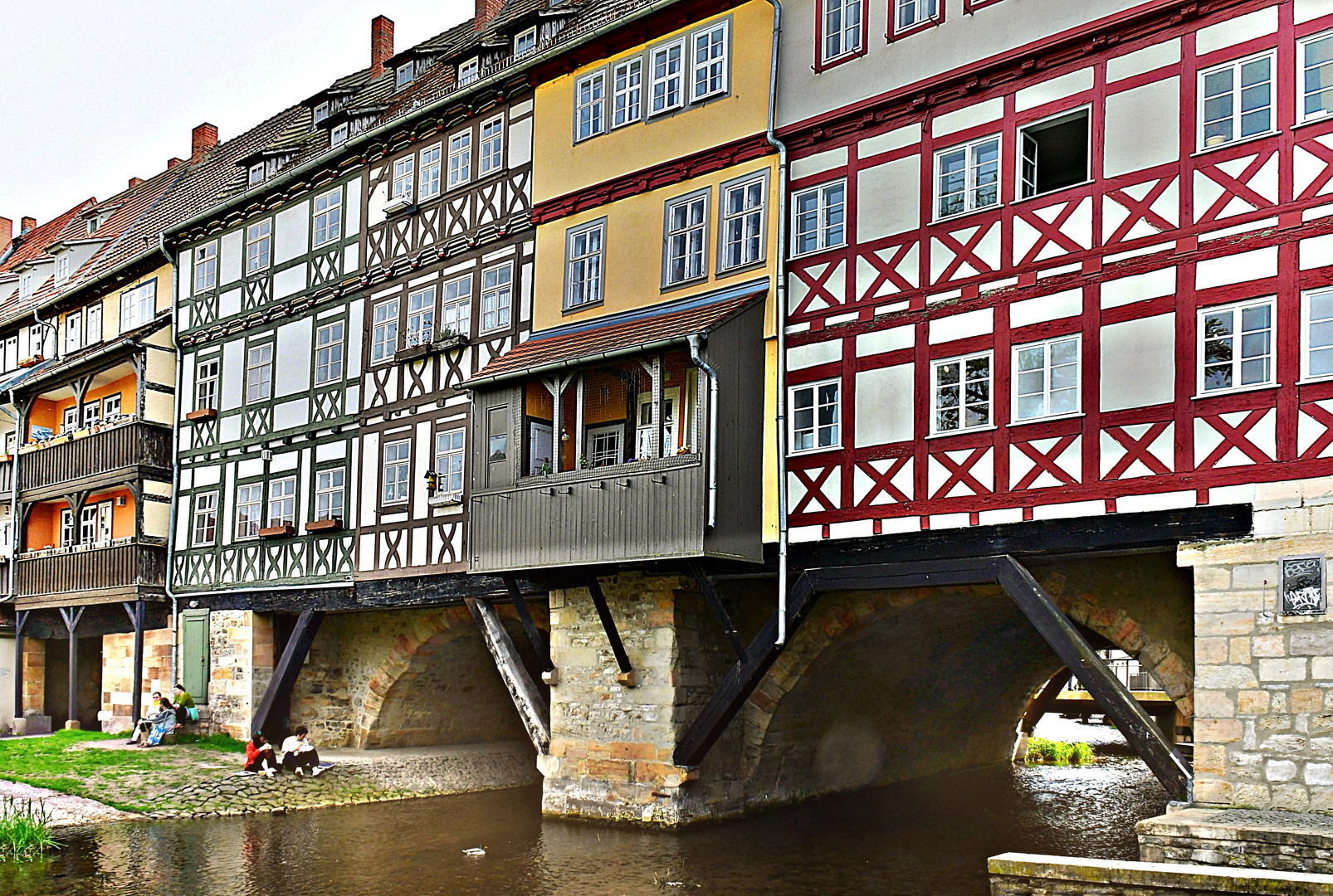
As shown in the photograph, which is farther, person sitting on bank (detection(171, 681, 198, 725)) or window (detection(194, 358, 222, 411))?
window (detection(194, 358, 222, 411))

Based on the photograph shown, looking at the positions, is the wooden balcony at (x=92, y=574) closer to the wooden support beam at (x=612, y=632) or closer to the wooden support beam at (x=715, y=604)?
the wooden support beam at (x=612, y=632)

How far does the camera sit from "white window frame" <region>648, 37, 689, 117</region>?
1686 cm

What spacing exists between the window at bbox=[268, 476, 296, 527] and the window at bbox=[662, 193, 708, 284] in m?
8.83

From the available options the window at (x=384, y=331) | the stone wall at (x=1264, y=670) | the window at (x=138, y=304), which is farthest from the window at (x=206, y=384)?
Answer: the stone wall at (x=1264, y=670)

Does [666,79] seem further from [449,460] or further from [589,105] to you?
[449,460]

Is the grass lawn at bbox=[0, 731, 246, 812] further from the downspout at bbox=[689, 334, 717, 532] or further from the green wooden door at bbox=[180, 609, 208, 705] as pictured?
the downspout at bbox=[689, 334, 717, 532]

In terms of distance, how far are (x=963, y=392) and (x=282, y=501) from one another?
13.0 metres

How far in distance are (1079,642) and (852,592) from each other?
315 cm

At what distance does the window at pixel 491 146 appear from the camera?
19.5m

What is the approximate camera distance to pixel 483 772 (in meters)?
22.1

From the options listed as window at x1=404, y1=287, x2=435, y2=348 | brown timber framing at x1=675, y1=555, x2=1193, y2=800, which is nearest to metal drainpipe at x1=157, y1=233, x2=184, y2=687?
window at x1=404, y1=287, x2=435, y2=348

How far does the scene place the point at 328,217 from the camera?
74.3 ft

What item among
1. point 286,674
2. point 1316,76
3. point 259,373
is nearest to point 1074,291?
point 1316,76

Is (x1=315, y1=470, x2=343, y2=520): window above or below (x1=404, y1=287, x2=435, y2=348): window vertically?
below
